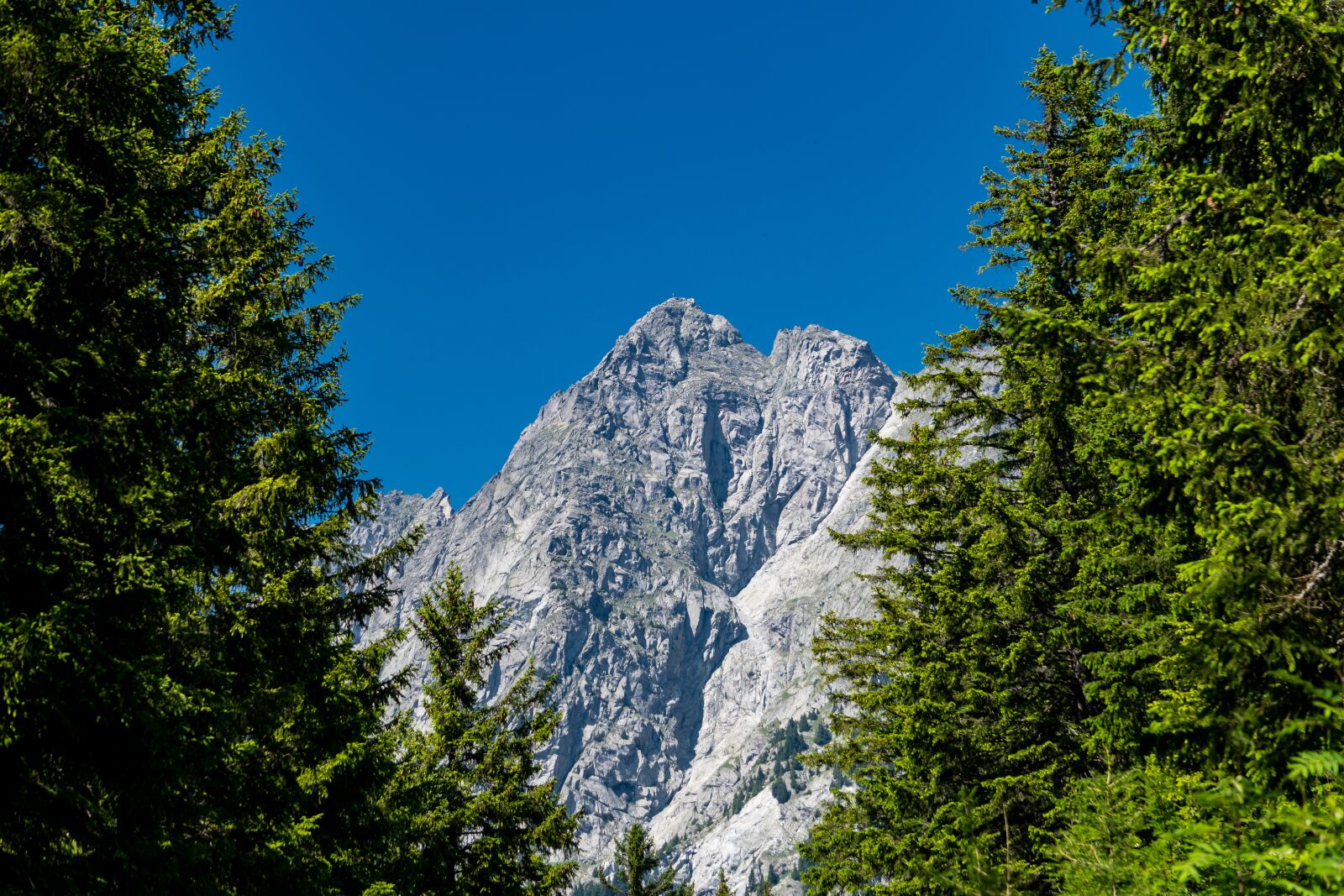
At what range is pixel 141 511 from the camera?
23.3 ft

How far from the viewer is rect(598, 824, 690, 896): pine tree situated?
29.2 metres

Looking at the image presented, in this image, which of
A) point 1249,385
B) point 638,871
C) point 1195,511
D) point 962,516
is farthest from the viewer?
point 638,871

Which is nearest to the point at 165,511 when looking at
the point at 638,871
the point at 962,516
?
the point at 962,516

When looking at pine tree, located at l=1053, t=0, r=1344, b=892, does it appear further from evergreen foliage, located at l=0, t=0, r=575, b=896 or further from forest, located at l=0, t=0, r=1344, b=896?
evergreen foliage, located at l=0, t=0, r=575, b=896

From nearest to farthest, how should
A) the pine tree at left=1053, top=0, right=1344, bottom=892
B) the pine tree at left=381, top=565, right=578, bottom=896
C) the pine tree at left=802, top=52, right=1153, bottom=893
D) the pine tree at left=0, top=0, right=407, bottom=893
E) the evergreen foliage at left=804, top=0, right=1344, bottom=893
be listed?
the evergreen foliage at left=804, top=0, right=1344, bottom=893 → the pine tree at left=1053, top=0, right=1344, bottom=892 → the pine tree at left=0, top=0, right=407, bottom=893 → the pine tree at left=802, top=52, right=1153, bottom=893 → the pine tree at left=381, top=565, right=578, bottom=896

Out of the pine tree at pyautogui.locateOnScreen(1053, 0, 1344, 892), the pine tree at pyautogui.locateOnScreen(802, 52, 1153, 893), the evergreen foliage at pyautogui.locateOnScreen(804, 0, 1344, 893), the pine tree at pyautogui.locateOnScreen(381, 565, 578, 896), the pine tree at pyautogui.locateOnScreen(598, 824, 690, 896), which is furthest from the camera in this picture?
the pine tree at pyautogui.locateOnScreen(598, 824, 690, 896)

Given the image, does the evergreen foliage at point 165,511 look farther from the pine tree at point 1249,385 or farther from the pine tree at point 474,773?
the pine tree at point 1249,385

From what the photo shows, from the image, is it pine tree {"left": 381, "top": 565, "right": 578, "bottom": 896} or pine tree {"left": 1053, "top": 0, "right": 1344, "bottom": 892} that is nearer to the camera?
pine tree {"left": 1053, "top": 0, "right": 1344, "bottom": 892}

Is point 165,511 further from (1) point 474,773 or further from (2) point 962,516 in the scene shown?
(2) point 962,516

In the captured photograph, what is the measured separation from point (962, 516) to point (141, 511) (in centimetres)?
1246

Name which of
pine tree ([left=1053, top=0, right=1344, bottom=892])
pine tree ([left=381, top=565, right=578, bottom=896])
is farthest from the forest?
pine tree ([left=381, top=565, right=578, bottom=896])

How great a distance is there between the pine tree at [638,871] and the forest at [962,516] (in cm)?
1770

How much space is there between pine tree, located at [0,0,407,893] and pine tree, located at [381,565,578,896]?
4320 mm

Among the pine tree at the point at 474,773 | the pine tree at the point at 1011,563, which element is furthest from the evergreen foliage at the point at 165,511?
the pine tree at the point at 1011,563
